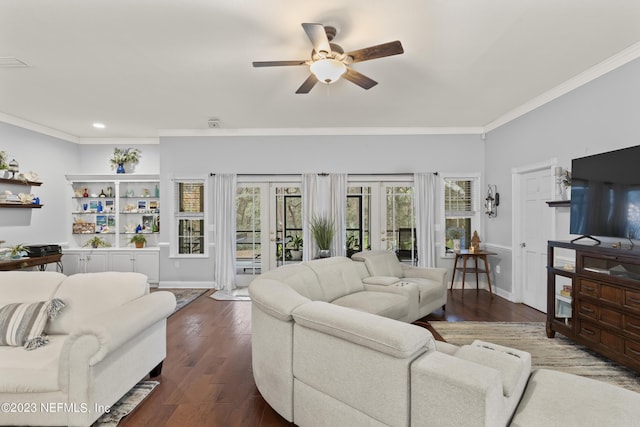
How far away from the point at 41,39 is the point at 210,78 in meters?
1.47

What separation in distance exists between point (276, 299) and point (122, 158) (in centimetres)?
570

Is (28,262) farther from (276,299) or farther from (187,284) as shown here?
(276,299)

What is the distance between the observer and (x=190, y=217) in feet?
19.4

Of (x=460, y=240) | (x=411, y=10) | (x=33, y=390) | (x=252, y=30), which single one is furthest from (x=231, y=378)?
(x=460, y=240)

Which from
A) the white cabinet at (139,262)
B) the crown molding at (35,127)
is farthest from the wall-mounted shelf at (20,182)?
the white cabinet at (139,262)

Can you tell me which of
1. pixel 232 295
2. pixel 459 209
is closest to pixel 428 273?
pixel 459 209

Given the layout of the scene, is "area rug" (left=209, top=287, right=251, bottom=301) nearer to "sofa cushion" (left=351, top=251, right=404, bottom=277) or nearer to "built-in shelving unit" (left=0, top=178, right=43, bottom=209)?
"sofa cushion" (left=351, top=251, right=404, bottom=277)

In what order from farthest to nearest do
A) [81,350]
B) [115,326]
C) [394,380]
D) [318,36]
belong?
1. [318,36]
2. [115,326]
3. [81,350]
4. [394,380]

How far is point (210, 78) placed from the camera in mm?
3662

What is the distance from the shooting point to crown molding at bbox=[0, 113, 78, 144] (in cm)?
495

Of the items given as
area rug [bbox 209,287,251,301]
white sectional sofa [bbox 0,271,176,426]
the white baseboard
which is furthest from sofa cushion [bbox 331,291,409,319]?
the white baseboard

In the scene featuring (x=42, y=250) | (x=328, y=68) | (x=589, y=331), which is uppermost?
(x=328, y=68)

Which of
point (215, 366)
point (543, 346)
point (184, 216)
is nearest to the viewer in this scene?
point (215, 366)

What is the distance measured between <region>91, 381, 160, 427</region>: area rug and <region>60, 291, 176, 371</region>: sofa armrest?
0.51 m
